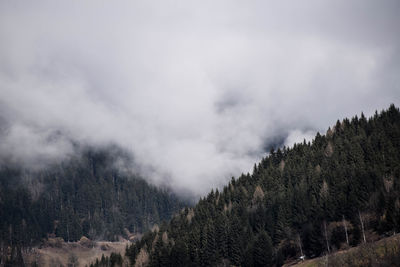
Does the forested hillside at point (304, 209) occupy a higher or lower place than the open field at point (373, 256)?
higher

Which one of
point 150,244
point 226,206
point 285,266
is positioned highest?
point 226,206

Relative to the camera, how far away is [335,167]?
153 meters

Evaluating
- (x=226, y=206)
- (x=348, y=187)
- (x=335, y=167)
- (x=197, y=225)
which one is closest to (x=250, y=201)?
(x=226, y=206)

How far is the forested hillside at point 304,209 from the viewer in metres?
119

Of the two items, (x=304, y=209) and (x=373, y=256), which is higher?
(x=304, y=209)

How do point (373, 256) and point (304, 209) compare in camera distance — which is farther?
point (304, 209)

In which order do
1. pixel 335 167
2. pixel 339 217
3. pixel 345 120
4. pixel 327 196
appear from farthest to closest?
pixel 345 120
pixel 335 167
pixel 327 196
pixel 339 217

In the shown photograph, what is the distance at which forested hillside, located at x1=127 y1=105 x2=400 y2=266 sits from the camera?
11912cm

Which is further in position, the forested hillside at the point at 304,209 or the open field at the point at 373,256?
the forested hillside at the point at 304,209

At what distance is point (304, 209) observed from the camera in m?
138

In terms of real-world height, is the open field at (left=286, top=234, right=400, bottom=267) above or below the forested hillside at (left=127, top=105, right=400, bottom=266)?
below

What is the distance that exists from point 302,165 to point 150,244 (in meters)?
79.5

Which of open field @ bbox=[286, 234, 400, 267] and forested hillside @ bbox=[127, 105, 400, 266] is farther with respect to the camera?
forested hillside @ bbox=[127, 105, 400, 266]

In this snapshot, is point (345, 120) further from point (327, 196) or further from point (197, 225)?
point (197, 225)
